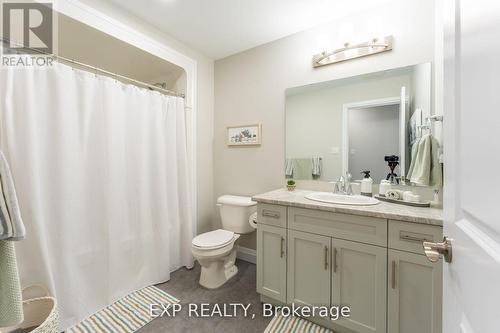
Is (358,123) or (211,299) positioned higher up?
(358,123)

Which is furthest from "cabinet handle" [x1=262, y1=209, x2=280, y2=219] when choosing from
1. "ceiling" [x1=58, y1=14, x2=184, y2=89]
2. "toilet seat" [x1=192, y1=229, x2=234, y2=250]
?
"ceiling" [x1=58, y1=14, x2=184, y2=89]

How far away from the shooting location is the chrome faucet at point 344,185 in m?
1.73

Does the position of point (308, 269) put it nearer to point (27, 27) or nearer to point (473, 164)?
point (473, 164)

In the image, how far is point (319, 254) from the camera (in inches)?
55.8

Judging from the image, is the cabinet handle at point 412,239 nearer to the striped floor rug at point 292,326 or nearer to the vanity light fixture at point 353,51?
the striped floor rug at point 292,326

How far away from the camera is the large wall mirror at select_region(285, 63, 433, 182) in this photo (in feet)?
5.15

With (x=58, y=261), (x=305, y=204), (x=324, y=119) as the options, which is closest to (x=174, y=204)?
(x=58, y=261)

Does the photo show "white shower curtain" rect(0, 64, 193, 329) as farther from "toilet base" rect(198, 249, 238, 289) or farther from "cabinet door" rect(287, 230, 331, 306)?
"cabinet door" rect(287, 230, 331, 306)

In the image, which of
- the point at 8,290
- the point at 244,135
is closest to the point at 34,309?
the point at 8,290

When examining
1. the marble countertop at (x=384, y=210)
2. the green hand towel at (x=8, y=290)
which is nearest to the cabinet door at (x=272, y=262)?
the marble countertop at (x=384, y=210)

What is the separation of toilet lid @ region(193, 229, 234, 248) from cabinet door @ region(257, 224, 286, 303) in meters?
0.39

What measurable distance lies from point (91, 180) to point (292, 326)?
5.84 feet

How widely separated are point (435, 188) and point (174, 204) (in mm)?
2145

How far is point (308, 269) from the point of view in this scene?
1.46 m
